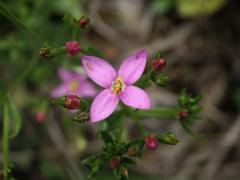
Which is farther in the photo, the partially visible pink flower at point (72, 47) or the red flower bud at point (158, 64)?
the partially visible pink flower at point (72, 47)

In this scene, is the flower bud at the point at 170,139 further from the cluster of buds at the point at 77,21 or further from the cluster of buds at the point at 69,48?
the cluster of buds at the point at 77,21

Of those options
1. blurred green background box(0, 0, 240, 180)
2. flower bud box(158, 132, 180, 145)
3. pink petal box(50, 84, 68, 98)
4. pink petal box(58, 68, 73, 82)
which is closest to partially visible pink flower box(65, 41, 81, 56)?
flower bud box(158, 132, 180, 145)

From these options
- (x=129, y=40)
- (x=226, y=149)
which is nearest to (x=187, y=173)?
(x=226, y=149)

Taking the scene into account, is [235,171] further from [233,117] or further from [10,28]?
[10,28]

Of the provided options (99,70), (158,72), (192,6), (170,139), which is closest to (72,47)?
(99,70)

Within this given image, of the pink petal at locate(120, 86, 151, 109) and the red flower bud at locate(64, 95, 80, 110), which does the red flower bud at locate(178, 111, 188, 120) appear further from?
the red flower bud at locate(64, 95, 80, 110)

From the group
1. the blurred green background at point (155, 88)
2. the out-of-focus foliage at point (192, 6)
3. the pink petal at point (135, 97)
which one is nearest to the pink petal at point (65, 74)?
the blurred green background at point (155, 88)
